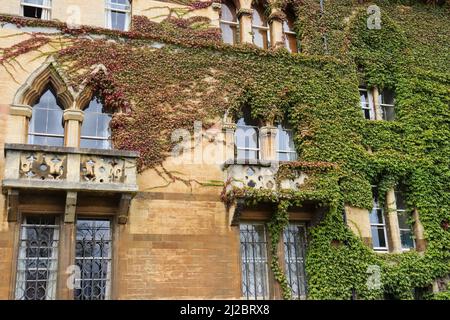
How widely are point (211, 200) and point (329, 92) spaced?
17.7 feet

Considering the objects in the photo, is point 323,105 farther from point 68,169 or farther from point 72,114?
point 68,169

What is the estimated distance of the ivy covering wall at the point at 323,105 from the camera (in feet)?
46.9

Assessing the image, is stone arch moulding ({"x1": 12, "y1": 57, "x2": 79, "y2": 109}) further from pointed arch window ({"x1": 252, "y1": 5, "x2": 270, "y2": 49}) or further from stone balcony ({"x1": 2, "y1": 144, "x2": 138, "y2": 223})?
pointed arch window ({"x1": 252, "y1": 5, "x2": 270, "y2": 49})

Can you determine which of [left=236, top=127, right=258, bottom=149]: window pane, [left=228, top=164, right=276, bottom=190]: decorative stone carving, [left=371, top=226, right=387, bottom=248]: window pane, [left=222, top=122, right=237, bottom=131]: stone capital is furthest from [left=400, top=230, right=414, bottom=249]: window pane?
[left=222, top=122, right=237, bottom=131]: stone capital

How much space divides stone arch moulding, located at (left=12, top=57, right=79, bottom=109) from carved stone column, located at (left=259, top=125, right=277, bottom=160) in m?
5.47

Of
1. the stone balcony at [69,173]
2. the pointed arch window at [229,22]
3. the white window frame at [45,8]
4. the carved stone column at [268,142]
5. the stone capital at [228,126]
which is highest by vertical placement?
the pointed arch window at [229,22]

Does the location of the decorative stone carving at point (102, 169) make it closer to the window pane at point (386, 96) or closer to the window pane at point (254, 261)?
the window pane at point (254, 261)

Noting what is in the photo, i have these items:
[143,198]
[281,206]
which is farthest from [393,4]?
[143,198]

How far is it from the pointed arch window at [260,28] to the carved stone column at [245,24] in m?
0.38

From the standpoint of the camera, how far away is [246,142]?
15.6 metres

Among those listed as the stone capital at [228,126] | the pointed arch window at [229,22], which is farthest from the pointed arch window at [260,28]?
the stone capital at [228,126]

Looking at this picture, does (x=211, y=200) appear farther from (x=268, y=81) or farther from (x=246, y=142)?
(x=268, y=81)

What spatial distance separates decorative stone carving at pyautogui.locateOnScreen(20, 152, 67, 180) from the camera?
1217cm

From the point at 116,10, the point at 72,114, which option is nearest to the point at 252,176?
the point at 72,114
